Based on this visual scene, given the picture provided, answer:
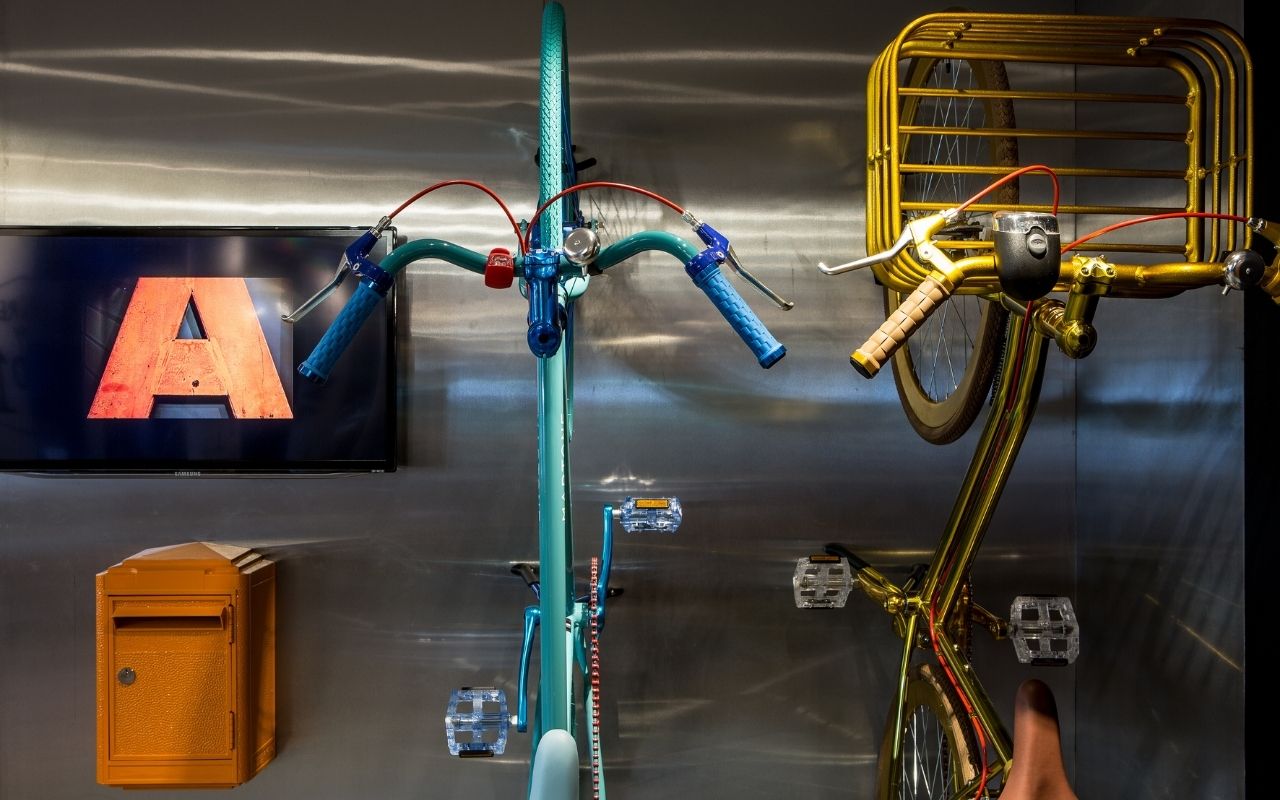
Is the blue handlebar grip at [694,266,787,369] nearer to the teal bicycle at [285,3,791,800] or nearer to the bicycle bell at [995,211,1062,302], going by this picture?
the teal bicycle at [285,3,791,800]

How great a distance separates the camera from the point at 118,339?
2242 millimetres

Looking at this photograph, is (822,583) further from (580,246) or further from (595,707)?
(580,246)

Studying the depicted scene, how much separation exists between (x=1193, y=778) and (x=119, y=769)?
2.52 m

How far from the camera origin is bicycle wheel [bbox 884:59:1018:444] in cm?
179

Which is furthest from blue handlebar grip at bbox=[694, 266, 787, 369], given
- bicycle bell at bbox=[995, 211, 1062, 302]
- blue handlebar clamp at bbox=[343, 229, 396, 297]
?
blue handlebar clamp at bbox=[343, 229, 396, 297]

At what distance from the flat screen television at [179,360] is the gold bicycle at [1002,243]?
4.27 ft

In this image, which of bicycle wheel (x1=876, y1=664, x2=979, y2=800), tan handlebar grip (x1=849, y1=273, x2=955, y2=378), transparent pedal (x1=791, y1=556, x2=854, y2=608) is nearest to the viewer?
tan handlebar grip (x1=849, y1=273, x2=955, y2=378)

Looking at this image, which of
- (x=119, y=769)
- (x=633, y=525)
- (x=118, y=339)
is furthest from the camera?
(x=118, y=339)

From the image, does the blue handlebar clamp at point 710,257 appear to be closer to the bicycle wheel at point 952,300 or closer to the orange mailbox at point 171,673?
the bicycle wheel at point 952,300

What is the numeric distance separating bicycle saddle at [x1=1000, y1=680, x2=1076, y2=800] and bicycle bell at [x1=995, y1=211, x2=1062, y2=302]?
588 millimetres

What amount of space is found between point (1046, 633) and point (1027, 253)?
1011mm

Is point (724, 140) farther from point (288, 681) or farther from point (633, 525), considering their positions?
point (288, 681)

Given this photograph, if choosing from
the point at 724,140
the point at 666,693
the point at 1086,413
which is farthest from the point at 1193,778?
the point at 724,140

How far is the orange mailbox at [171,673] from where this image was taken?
2.06 m
